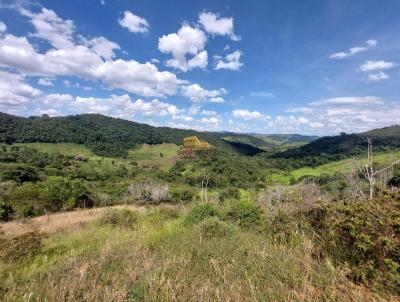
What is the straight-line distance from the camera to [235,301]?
2701mm

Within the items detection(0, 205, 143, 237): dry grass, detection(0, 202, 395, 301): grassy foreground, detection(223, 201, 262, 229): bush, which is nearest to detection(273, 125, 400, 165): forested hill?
detection(223, 201, 262, 229): bush

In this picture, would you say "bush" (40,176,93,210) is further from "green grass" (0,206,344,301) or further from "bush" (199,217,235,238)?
"green grass" (0,206,344,301)

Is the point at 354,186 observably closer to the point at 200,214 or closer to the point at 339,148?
the point at 200,214

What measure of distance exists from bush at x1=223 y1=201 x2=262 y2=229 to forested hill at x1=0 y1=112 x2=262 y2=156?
11230 cm

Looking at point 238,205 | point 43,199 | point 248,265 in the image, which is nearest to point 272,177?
point 43,199

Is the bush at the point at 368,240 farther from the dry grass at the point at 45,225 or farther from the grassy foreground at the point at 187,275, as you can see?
the dry grass at the point at 45,225

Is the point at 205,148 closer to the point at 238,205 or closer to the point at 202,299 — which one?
the point at 238,205

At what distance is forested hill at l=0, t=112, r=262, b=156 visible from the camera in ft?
358

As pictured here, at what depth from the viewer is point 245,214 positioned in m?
8.15

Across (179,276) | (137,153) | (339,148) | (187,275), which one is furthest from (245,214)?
(339,148)

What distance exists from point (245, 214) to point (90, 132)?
143 meters

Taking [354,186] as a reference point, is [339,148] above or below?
below

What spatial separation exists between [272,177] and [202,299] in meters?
87.7

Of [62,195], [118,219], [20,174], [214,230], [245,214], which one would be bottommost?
[20,174]
